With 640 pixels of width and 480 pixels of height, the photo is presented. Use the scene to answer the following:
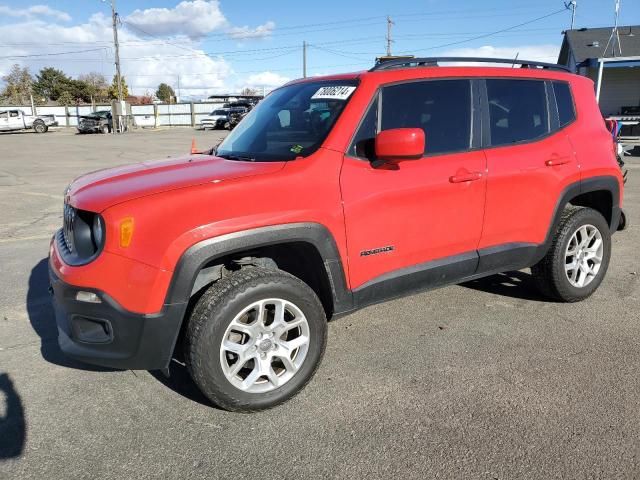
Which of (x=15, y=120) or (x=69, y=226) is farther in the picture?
(x=15, y=120)

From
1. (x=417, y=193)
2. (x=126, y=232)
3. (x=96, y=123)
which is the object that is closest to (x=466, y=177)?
(x=417, y=193)

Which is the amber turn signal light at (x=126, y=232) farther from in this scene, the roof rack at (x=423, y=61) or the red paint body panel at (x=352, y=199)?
the roof rack at (x=423, y=61)

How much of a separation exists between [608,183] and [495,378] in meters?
2.20

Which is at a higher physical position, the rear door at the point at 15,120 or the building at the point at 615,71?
the building at the point at 615,71

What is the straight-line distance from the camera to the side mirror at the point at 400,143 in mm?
2920

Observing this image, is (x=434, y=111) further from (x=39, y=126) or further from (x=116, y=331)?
(x=39, y=126)

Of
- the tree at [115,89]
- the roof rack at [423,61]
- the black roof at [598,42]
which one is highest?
the tree at [115,89]

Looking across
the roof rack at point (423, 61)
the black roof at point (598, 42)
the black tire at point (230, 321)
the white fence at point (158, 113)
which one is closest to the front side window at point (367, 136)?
the roof rack at point (423, 61)

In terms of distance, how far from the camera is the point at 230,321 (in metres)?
2.72

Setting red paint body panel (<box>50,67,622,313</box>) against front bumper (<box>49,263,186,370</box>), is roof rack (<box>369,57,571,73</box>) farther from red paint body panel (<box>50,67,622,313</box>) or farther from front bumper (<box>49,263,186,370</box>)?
front bumper (<box>49,263,186,370</box>)

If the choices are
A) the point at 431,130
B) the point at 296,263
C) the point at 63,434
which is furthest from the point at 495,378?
the point at 63,434

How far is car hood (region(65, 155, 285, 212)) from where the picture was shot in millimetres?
2695

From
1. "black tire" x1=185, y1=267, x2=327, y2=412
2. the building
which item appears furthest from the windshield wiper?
the building

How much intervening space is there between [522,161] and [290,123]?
1.70m
